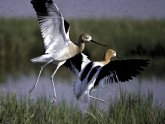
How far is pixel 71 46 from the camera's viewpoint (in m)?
8.91

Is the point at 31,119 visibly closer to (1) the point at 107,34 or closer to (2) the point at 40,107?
(2) the point at 40,107

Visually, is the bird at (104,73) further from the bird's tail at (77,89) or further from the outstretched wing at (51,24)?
the outstretched wing at (51,24)

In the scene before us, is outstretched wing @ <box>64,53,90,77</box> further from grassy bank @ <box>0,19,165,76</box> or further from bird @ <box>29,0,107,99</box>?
grassy bank @ <box>0,19,165,76</box>

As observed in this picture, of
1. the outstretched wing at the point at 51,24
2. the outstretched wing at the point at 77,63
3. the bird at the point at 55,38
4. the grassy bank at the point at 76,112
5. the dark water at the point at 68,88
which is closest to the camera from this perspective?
the grassy bank at the point at 76,112

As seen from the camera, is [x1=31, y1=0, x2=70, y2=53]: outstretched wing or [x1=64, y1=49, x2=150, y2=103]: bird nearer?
[x1=64, y1=49, x2=150, y2=103]: bird

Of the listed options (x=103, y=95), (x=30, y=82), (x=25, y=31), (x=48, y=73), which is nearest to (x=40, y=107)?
(x=103, y=95)

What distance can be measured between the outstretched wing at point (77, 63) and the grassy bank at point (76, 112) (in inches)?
30.0

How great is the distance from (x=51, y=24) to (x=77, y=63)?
596mm

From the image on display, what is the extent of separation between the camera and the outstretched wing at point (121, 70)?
8125 millimetres

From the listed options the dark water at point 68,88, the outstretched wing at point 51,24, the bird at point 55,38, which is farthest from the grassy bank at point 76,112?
the outstretched wing at point 51,24

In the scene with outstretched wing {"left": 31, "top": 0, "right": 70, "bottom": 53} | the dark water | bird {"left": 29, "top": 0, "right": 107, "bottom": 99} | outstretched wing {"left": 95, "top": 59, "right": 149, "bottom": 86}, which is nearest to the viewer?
outstretched wing {"left": 95, "top": 59, "right": 149, "bottom": 86}

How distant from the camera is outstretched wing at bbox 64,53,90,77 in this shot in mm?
8703

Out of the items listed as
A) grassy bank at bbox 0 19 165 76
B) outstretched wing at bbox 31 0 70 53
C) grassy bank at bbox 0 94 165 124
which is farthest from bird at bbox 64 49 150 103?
grassy bank at bbox 0 19 165 76

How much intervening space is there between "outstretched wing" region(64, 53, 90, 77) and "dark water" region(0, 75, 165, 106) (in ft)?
1.13
